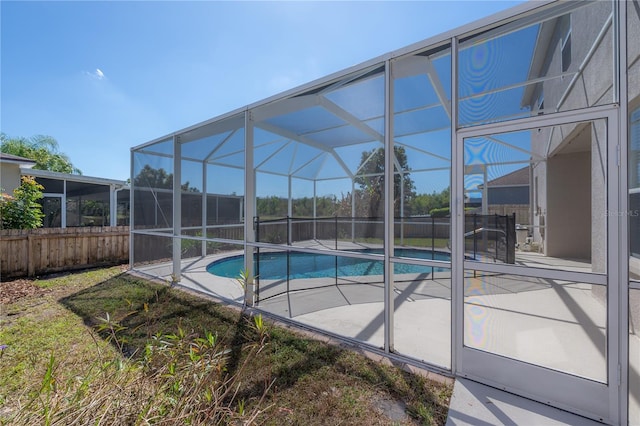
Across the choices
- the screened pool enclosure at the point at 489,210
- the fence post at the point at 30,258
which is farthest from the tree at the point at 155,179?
the fence post at the point at 30,258

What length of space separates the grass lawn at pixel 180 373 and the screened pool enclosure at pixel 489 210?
0.57 metres

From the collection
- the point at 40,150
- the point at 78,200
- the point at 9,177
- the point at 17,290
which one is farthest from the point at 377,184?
the point at 40,150

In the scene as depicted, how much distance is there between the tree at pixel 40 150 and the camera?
22.8m

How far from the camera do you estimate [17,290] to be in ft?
17.1

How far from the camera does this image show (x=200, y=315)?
3.99 m

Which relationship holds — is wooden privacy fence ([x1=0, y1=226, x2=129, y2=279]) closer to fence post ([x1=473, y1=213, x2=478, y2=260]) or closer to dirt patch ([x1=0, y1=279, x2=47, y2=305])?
dirt patch ([x1=0, y1=279, x2=47, y2=305])

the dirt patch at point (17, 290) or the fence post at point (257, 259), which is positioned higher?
the fence post at point (257, 259)

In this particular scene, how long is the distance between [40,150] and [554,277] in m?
35.6

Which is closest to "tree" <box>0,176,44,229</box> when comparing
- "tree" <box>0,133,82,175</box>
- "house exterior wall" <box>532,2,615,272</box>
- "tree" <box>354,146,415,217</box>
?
"tree" <box>354,146,415,217</box>

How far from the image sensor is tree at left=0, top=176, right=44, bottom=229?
20.9ft

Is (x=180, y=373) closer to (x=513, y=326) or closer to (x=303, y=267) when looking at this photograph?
(x=513, y=326)

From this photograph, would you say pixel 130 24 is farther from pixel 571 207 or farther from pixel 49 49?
pixel 571 207

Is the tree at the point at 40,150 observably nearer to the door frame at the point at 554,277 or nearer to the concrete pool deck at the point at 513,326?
the concrete pool deck at the point at 513,326

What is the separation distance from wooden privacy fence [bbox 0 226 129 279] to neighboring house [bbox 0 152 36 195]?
330 centimetres
